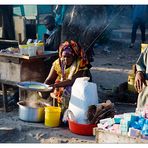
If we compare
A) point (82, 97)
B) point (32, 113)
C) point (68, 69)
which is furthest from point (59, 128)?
point (68, 69)

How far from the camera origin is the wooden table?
579cm

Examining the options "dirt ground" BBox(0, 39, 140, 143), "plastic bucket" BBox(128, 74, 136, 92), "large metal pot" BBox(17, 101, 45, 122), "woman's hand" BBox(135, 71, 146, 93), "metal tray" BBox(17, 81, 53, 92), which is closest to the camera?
"woman's hand" BBox(135, 71, 146, 93)

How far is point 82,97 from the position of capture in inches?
199

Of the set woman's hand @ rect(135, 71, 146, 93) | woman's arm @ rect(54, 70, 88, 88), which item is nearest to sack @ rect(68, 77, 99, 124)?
woman's arm @ rect(54, 70, 88, 88)

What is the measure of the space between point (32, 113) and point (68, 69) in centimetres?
77

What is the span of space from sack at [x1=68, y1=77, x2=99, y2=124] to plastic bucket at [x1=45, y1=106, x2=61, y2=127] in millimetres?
308

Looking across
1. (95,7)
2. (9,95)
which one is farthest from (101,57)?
(9,95)

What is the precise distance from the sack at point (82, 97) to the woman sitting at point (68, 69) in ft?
0.90

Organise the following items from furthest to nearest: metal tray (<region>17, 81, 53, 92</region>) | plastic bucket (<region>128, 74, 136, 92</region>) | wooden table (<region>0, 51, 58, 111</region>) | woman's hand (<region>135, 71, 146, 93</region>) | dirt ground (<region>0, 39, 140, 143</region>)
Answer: plastic bucket (<region>128, 74, 136, 92</region>) < wooden table (<region>0, 51, 58, 111</region>) < metal tray (<region>17, 81, 53, 92</region>) < dirt ground (<region>0, 39, 140, 143</region>) < woman's hand (<region>135, 71, 146, 93</region>)

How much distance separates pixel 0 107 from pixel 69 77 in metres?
1.47

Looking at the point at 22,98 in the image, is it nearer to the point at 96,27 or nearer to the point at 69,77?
the point at 69,77

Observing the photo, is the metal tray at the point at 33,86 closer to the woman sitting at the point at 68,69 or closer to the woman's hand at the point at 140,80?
the woman sitting at the point at 68,69

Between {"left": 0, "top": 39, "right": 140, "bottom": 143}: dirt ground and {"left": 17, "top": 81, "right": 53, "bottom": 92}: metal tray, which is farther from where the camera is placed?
{"left": 17, "top": 81, "right": 53, "bottom": 92}: metal tray

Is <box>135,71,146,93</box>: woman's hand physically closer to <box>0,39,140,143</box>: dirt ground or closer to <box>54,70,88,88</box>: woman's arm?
<box>0,39,140,143</box>: dirt ground
